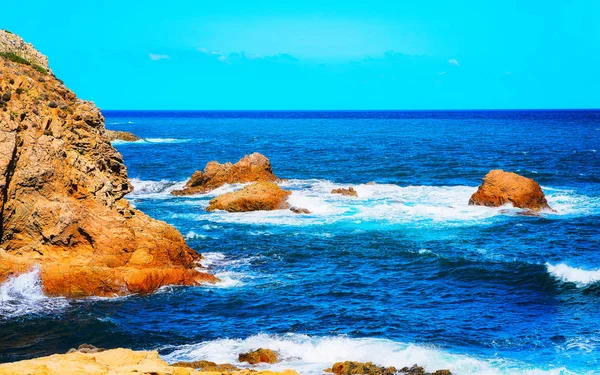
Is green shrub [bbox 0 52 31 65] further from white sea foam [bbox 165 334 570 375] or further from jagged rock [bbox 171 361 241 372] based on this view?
jagged rock [bbox 171 361 241 372]

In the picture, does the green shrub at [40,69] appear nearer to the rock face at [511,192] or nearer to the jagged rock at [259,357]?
the jagged rock at [259,357]

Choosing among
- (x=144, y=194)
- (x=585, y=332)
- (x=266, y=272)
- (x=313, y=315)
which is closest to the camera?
(x=585, y=332)

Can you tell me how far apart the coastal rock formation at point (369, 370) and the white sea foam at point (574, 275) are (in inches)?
485

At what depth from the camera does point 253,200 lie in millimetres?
46375

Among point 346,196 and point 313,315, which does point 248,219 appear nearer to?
point 346,196

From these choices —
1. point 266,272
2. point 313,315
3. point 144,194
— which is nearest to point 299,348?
point 313,315

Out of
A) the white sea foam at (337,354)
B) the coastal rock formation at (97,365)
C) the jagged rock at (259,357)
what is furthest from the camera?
the jagged rock at (259,357)

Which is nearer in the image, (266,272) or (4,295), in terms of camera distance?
(4,295)

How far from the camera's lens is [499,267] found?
31.8 m

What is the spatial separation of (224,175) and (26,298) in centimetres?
3105

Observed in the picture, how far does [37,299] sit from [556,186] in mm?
46397

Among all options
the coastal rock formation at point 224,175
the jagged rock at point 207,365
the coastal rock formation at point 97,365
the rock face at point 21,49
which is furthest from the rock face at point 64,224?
the coastal rock formation at point 224,175

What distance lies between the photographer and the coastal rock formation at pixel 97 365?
12805 millimetres

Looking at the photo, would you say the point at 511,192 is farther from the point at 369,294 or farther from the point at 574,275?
the point at 369,294
